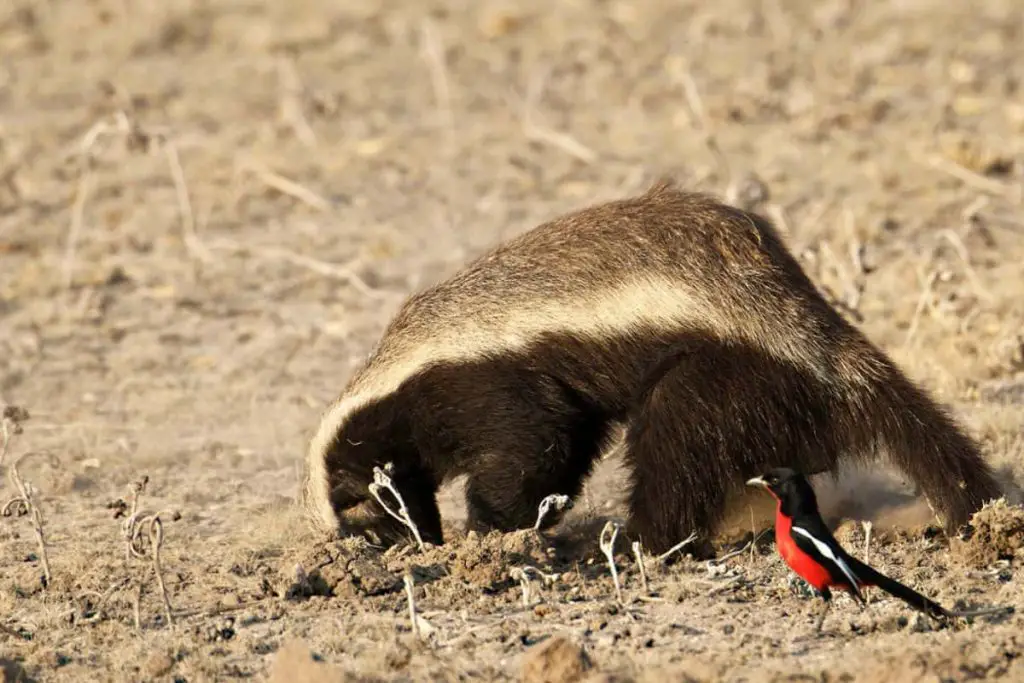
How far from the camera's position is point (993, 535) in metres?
5.78

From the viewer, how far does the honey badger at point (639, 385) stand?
5.86 metres

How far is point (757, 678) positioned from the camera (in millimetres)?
4805

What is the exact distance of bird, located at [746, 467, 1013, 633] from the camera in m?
5.07

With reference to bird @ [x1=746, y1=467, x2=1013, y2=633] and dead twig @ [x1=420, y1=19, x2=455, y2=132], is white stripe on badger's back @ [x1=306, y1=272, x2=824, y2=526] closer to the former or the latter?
bird @ [x1=746, y1=467, x2=1013, y2=633]

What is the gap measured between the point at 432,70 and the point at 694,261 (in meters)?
8.73

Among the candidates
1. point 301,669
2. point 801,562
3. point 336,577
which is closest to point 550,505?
point 336,577

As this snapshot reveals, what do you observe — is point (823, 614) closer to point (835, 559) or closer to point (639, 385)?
point (835, 559)

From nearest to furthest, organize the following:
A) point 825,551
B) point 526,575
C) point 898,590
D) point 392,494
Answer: point 898,590 < point 825,551 < point 526,575 < point 392,494

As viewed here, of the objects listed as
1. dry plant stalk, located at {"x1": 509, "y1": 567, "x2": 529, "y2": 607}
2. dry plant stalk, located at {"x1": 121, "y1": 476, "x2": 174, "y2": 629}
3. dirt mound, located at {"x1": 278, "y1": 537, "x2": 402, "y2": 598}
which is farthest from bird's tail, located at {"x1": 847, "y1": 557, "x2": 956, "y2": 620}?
dry plant stalk, located at {"x1": 121, "y1": 476, "x2": 174, "y2": 629}

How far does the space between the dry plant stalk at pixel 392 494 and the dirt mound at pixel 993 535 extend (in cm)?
203

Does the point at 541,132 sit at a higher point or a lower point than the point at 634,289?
higher

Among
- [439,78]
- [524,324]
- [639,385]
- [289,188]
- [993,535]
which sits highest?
[439,78]

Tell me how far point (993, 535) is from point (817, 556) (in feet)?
3.31

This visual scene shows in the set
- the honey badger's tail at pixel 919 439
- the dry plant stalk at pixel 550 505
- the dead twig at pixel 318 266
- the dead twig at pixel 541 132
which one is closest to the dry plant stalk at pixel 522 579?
the dry plant stalk at pixel 550 505
